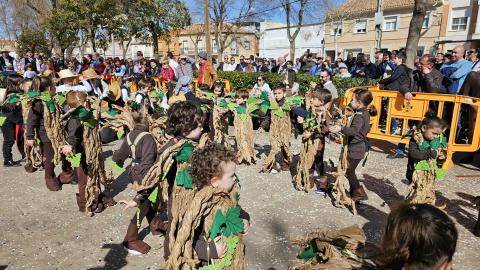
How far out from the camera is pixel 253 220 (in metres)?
4.98

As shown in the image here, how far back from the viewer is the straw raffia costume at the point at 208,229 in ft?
7.38

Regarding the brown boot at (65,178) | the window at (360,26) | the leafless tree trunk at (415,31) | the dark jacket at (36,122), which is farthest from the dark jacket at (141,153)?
the window at (360,26)

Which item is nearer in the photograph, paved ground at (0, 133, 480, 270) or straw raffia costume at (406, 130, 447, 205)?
paved ground at (0, 133, 480, 270)

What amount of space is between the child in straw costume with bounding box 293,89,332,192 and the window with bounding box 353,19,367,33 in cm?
3504

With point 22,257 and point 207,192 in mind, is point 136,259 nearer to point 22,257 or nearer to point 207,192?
point 22,257

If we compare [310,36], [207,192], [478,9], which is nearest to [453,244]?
[207,192]

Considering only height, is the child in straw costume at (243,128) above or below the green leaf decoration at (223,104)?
below

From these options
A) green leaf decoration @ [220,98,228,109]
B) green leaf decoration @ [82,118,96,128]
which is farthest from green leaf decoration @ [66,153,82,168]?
green leaf decoration @ [220,98,228,109]

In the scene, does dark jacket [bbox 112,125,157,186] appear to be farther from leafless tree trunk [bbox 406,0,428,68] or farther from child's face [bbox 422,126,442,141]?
leafless tree trunk [bbox 406,0,428,68]

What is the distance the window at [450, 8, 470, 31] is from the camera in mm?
30538

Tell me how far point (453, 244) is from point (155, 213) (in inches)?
139

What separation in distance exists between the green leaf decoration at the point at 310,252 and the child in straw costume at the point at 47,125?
503 cm

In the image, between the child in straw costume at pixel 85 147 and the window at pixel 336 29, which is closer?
the child in straw costume at pixel 85 147

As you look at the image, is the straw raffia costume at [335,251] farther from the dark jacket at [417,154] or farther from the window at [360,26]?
the window at [360,26]
